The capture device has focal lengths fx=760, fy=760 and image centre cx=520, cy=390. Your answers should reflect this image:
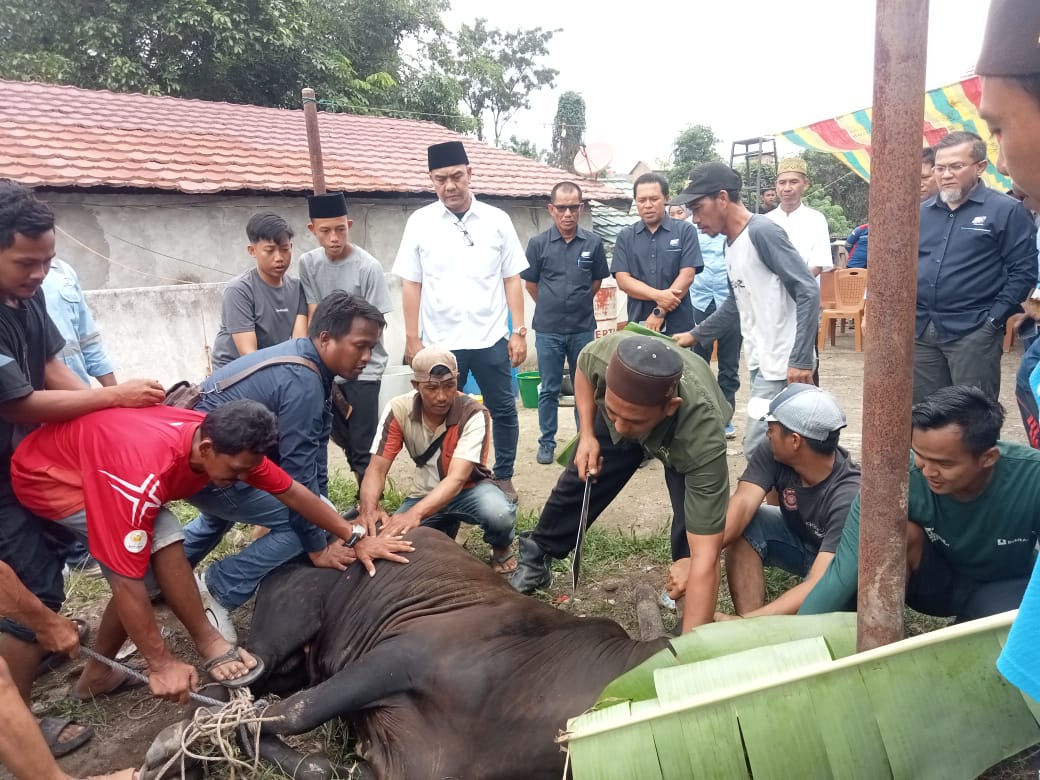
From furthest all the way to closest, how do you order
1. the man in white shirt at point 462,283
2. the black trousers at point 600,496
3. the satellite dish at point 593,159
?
the satellite dish at point 593,159 < the man in white shirt at point 462,283 < the black trousers at point 600,496

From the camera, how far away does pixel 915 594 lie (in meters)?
2.92

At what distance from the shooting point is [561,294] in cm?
600

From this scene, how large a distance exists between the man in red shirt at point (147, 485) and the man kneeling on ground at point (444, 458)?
103 centimetres

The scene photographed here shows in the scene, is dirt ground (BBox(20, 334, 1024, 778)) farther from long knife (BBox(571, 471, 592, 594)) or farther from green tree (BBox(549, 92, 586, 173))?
green tree (BBox(549, 92, 586, 173))

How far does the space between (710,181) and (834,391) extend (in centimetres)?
452

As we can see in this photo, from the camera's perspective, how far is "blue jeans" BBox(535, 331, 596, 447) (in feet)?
19.4

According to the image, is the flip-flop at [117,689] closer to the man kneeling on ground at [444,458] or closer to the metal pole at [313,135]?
the man kneeling on ground at [444,458]

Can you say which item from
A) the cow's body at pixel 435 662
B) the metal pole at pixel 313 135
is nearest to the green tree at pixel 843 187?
the metal pole at pixel 313 135

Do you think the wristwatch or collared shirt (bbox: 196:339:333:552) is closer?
collared shirt (bbox: 196:339:333:552)

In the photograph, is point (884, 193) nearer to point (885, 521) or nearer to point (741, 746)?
point (885, 521)

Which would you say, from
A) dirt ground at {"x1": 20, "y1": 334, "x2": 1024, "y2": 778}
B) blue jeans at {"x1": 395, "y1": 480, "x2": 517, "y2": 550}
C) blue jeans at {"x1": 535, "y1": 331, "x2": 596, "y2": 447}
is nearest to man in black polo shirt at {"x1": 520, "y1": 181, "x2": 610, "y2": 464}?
blue jeans at {"x1": 535, "y1": 331, "x2": 596, "y2": 447}

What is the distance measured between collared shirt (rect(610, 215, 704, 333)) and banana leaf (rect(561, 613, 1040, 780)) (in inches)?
167

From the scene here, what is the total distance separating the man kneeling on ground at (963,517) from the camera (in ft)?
8.17

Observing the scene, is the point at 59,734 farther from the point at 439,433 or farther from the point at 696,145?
the point at 696,145
